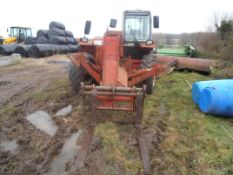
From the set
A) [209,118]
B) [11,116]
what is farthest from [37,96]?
[209,118]

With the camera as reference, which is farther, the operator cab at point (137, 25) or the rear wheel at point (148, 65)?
the operator cab at point (137, 25)

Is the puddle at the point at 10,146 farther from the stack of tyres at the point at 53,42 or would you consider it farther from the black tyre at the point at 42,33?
the black tyre at the point at 42,33

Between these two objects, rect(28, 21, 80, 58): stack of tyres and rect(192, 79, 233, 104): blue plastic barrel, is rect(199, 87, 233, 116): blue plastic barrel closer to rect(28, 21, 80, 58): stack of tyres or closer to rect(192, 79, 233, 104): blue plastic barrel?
rect(192, 79, 233, 104): blue plastic barrel

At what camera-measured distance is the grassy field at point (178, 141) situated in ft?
14.2

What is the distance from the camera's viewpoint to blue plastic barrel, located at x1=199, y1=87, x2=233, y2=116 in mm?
6434

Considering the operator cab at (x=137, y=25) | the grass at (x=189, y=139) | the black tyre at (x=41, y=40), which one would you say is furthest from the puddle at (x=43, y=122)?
the black tyre at (x=41, y=40)

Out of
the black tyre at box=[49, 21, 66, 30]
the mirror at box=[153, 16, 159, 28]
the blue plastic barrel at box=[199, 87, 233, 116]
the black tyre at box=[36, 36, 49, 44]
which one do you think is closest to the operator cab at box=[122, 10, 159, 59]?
the mirror at box=[153, 16, 159, 28]

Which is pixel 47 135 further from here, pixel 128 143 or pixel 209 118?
pixel 209 118

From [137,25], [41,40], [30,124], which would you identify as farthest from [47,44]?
[30,124]

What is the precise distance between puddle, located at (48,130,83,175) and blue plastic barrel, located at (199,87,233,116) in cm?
276

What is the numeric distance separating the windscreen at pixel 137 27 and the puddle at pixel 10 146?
16.4 ft

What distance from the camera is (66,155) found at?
4.66 metres

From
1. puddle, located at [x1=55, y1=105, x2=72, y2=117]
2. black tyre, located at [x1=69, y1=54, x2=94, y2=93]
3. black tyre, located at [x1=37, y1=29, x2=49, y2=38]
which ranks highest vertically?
black tyre, located at [x1=37, y1=29, x2=49, y2=38]

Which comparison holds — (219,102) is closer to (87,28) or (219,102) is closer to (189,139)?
(189,139)
